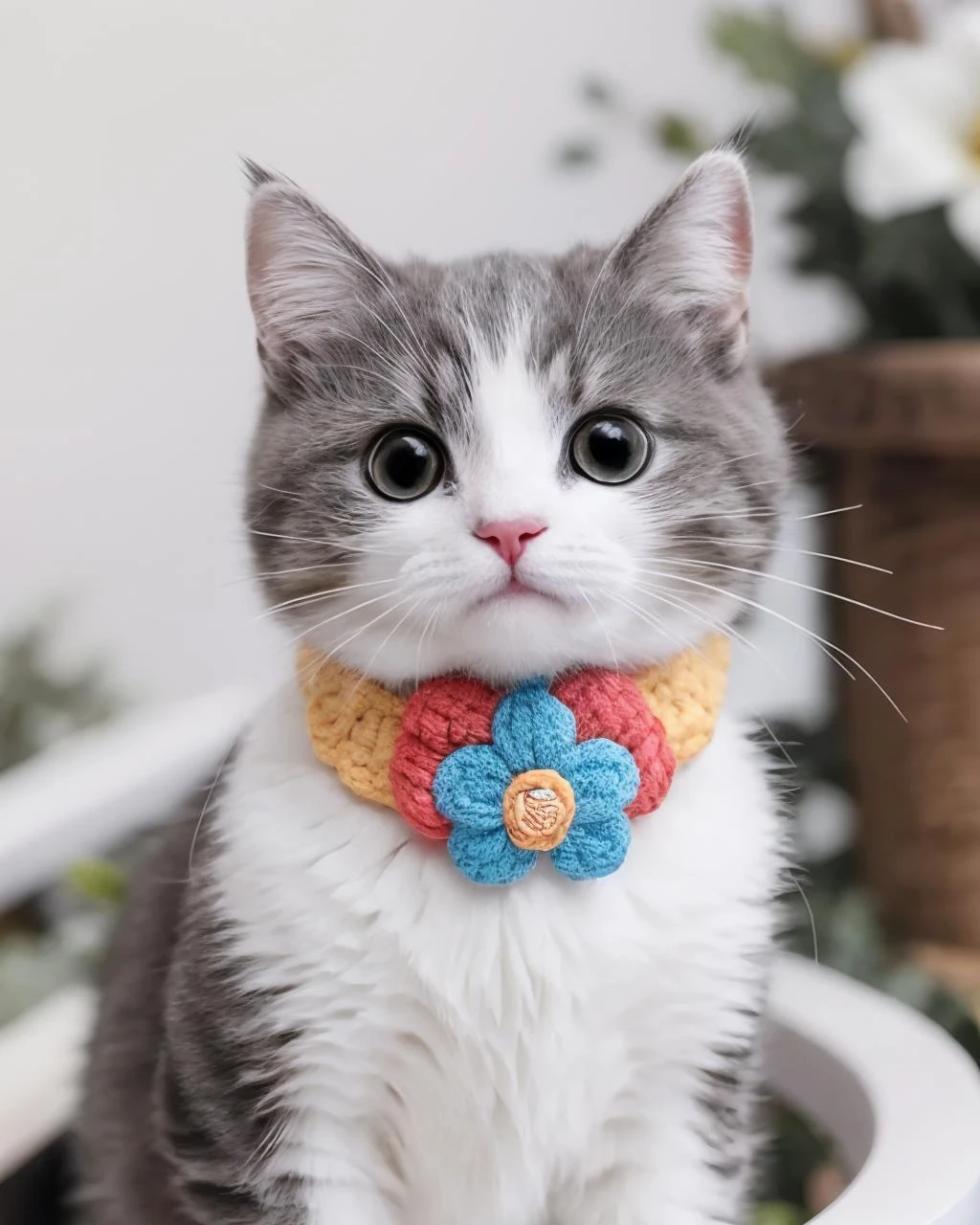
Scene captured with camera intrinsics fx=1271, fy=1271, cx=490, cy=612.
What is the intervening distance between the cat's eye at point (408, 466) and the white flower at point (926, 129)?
2.06ft

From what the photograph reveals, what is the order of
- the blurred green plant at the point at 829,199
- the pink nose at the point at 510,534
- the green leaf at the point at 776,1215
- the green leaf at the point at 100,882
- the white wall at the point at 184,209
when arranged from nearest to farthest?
1. the pink nose at the point at 510,534
2. the green leaf at the point at 776,1215
3. the green leaf at the point at 100,882
4. the blurred green plant at the point at 829,199
5. the white wall at the point at 184,209

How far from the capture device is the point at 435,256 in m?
1.40

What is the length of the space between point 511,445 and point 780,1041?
545 mm

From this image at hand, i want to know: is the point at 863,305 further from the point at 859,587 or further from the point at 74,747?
the point at 74,747

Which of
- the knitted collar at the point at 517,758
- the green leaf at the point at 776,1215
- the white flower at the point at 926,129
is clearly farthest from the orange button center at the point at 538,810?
the white flower at the point at 926,129

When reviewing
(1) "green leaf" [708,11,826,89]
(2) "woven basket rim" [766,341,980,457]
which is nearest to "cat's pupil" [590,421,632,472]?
(2) "woven basket rim" [766,341,980,457]

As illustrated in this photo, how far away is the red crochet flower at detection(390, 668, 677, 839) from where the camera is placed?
2.16ft

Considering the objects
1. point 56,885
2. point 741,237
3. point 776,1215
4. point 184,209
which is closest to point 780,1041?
point 776,1215

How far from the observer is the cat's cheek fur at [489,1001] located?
0.67 m

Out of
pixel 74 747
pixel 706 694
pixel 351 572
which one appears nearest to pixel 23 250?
pixel 74 747

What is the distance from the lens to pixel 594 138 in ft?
4.95

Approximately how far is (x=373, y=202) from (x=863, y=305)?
1.78 feet

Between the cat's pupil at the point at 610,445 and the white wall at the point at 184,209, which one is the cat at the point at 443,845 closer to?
the cat's pupil at the point at 610,445

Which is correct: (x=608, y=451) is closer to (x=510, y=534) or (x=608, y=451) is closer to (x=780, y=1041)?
(x=510, y=534)
